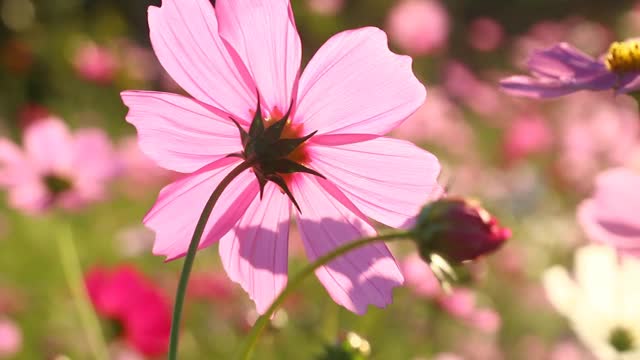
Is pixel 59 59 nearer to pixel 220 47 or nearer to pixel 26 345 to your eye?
pixel 26 345

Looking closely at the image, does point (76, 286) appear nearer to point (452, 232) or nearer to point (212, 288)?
point (452, 232)

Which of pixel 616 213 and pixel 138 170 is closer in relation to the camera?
pixel 616 213

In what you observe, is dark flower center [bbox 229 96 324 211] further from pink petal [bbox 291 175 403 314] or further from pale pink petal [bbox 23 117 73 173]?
pale pink petal [bbox 23 117 73 173]

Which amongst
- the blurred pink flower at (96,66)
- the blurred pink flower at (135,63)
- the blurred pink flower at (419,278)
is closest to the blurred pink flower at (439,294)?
the blurred pink flower at (419,278)

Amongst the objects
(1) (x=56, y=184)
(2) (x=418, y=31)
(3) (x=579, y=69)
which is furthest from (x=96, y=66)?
(3) (x=579, y=69)

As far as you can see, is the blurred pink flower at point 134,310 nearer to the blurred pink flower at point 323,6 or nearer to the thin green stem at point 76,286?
the thin green stem at point 76,286

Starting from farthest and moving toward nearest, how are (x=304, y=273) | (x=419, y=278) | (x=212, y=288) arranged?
(x=212, y=288), (x=419, y=278), (x=304, y=273)
